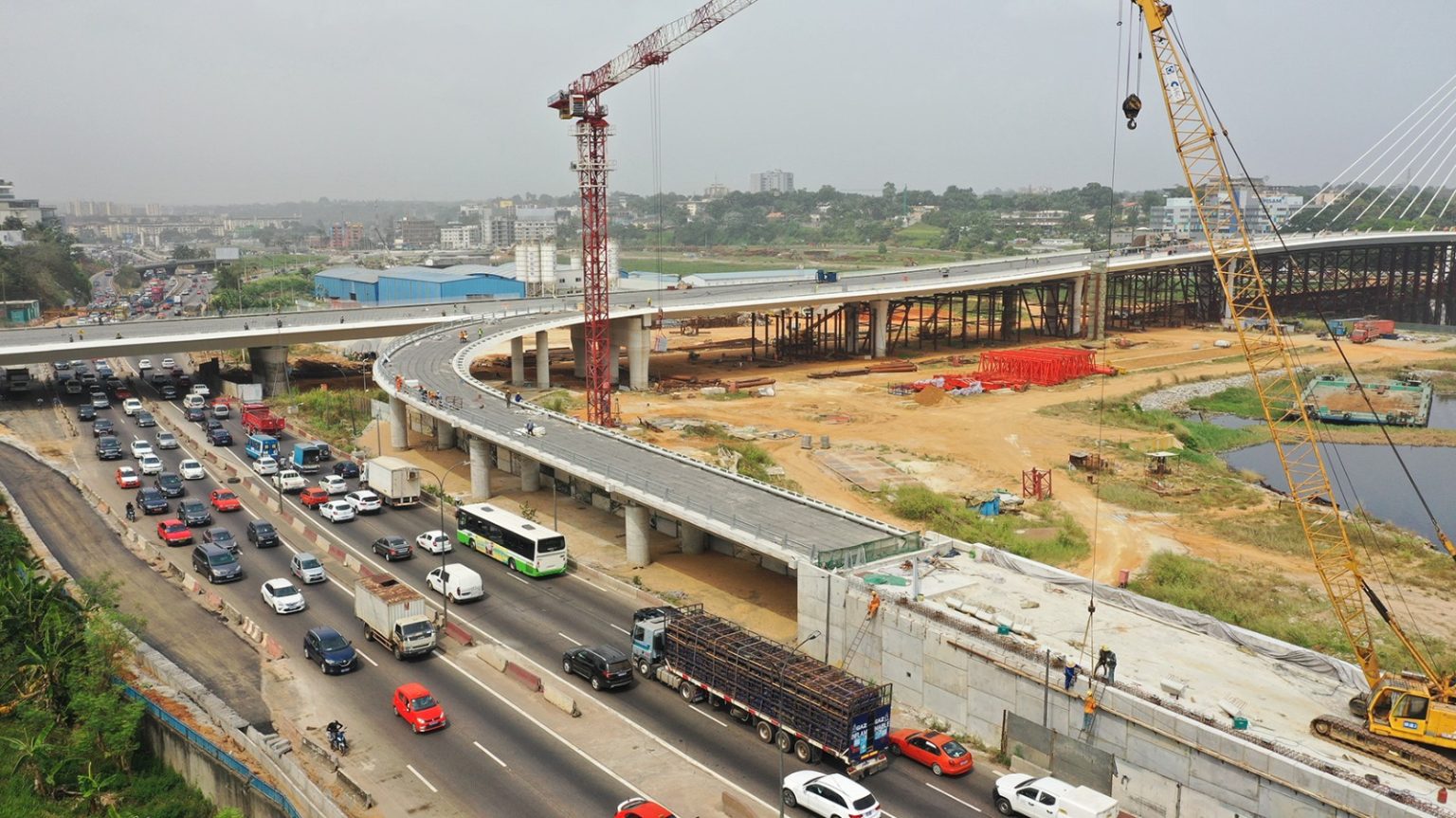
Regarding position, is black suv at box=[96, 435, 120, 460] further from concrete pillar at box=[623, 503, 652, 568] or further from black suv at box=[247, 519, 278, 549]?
concrete pillar at box=[623, 503, 652, 568]

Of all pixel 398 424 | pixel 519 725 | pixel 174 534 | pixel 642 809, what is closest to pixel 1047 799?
pixel 642 809

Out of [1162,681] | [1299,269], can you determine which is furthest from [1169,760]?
[1299,269]

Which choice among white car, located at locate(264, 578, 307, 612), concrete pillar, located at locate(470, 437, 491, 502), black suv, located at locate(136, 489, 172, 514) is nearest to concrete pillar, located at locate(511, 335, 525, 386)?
concrete pillar, located at locate(470, 437, 491, 502)

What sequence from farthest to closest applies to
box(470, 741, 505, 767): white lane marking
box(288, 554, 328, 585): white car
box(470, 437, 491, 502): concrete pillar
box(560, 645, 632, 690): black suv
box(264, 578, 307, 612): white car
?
1. box(470, 437, 491, 502): concrete pillar
2. box(288, 554, 328, 585): white car
3. box(264, 578, 307, 612): white car
4. box(560, 645, 632, 690): black suv
5. box(470, 741, 505, 767): white lane marking

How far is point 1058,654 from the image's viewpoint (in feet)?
108

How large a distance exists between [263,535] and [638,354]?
179ft

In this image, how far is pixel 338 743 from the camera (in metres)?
32.8

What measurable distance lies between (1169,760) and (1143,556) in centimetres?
2637

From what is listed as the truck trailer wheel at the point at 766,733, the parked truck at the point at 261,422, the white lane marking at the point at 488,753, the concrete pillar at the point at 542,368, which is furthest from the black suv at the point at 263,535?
the concrete pillar at the point at 542,368

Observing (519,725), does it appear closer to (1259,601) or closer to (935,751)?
(935,751)

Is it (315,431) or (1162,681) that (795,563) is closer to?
(1162,681)

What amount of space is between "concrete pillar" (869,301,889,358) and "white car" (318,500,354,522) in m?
77.6

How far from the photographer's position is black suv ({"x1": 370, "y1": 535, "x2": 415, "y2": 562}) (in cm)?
5188

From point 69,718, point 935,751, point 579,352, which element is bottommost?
point 69,718
